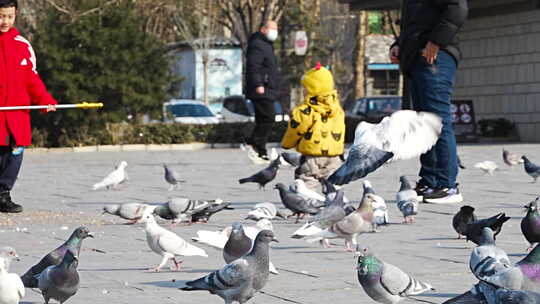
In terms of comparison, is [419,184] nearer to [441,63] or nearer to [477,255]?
[441,63]

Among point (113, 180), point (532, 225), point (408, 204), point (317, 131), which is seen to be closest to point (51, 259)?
point (532, 225)

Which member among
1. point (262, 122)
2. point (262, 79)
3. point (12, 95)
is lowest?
point (262, 122)

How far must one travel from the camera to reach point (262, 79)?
19.7 metres

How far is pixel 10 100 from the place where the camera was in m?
10.9

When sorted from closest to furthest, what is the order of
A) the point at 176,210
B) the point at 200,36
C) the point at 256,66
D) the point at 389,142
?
the point at 389,142 < the point at 176,210 < the point at 256,66 < the point at 200,36

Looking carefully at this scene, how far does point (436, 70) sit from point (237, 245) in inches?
202

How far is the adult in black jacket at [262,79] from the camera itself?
19.6 m

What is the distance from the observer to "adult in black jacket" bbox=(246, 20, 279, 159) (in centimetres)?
1964

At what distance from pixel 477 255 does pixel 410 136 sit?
3.09 m

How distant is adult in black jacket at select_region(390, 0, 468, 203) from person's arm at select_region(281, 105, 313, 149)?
1.31 m

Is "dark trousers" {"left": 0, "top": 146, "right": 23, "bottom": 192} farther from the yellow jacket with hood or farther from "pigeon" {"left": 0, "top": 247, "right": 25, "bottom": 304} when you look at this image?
"pigeon" {"left": 0, "top": 247, "right": 25, "bottom": 304}

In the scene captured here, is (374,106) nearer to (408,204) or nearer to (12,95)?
(12,95)

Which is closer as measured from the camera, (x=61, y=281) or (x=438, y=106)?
(x=61, y=281)

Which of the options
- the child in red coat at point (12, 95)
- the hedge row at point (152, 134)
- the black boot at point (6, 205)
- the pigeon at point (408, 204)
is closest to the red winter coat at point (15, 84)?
the child in red coat at point (12, 95)
